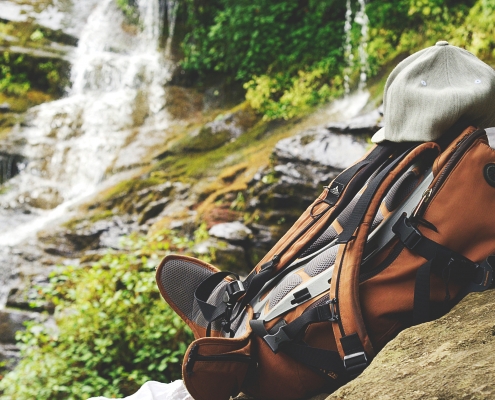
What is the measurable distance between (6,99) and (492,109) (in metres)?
9.22

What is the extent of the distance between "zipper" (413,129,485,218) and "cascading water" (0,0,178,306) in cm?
524

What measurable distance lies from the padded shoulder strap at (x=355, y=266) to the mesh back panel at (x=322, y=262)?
Answer: 88 millimetres

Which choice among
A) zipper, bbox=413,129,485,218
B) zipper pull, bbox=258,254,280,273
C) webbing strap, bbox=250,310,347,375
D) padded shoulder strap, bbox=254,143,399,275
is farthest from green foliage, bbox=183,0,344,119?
webbing strap, bbox=250,310,347,375

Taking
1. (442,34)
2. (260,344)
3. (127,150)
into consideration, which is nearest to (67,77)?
(127,150)

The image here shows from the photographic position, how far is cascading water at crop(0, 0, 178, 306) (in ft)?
23.4

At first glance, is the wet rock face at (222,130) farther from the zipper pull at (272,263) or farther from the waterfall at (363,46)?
the zipper pull at (272,263)

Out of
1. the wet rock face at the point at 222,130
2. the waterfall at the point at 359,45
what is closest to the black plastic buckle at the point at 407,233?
the waterfall at the point at 359,45

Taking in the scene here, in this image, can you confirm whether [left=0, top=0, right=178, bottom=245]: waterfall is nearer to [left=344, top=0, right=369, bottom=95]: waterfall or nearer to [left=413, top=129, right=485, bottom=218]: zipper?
[left=344, top=0, right=369, bottom=95]: waterfall

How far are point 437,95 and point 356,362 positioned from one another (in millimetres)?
807

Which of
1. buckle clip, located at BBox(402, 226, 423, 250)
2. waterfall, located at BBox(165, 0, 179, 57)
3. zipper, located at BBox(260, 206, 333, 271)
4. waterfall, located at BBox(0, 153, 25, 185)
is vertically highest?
waterfall, located at BBox(165, 0, 179, 57)

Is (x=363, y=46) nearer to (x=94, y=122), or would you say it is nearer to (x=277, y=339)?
(x=94, y=122)

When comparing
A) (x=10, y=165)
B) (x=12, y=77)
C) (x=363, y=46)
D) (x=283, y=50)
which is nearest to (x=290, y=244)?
(x=363, y=46)

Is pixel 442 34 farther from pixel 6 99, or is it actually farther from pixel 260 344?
pixel 6 99

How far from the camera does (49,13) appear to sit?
1044 centimetres
